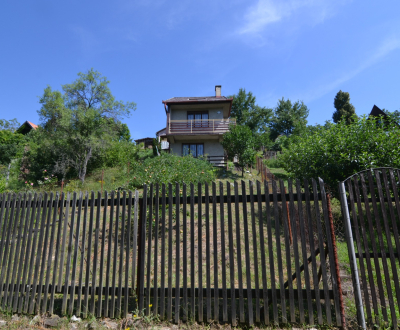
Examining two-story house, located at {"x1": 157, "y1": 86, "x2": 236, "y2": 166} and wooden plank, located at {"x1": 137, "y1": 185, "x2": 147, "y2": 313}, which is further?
two-story house, located at {"x1": 157, "y1": 86, "x2": 236, "y2": 166}

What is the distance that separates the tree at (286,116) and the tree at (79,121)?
35.1 metres

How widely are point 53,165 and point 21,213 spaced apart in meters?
17.2

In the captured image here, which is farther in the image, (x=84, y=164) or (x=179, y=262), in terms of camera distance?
(x=84, y=164)

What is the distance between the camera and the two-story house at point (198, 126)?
70.9 feet

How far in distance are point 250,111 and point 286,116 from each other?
30.5ft

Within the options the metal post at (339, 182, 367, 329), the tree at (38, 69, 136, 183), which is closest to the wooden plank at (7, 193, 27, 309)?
the metal post at (339, 182, 367, 329)

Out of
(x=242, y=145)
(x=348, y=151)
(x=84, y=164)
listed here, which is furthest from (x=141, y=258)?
(x=84, y=164)

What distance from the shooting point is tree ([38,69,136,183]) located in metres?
19.0

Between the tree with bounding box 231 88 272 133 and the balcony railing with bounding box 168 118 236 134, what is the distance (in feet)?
70.0

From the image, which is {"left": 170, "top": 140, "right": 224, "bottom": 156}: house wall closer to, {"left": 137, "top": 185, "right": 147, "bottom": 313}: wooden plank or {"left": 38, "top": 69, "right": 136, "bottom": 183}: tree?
{"left": 38, "top": 69, "right": 136, "bottom": 183}: tree

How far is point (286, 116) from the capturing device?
47.8 meters

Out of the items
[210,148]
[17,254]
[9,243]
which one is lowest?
[17,254]

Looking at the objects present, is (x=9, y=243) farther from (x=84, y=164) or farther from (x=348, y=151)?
(x=84, y=164)

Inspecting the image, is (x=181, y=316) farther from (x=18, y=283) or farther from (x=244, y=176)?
(x=244, y=176)
